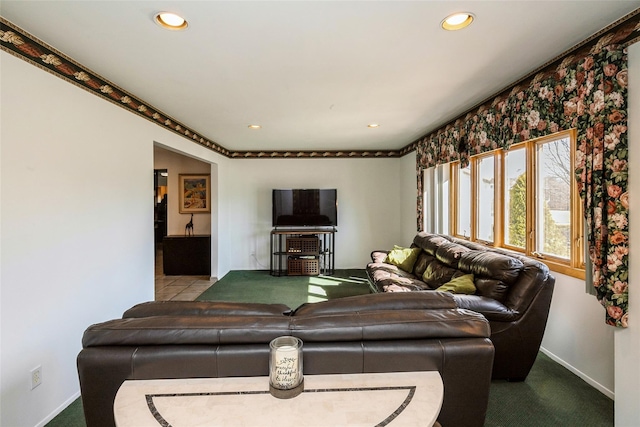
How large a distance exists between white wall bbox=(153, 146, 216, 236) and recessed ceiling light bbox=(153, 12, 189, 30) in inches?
182

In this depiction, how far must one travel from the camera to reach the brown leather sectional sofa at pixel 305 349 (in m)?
1.20

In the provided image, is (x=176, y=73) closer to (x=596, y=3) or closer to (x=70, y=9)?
(x=70, y=9)

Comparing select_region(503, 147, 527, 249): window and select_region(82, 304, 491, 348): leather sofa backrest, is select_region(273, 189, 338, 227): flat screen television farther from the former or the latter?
select_region(82, 304, 491, 348): leather sofa backrest

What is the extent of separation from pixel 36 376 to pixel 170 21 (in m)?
2.37

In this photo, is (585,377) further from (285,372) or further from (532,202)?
(285,372)

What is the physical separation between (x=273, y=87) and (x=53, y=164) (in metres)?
1.77

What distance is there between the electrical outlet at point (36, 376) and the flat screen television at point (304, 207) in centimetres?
434

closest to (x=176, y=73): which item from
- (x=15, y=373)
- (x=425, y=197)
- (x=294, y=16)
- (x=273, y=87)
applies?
(x=273, y=87)


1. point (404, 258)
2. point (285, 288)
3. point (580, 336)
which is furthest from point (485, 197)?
point (285, 288)

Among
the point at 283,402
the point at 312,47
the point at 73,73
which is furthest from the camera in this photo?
the point at 73,73

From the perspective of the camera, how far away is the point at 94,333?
1.23 metres

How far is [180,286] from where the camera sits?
17.5 feet

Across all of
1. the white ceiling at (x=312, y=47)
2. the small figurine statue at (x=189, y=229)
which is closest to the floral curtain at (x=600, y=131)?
the white ceiling at (x=312, y=47)

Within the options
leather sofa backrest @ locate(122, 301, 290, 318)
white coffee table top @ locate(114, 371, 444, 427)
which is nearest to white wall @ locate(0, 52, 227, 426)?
leather sofa backrest @ locate(122, 301, 290, 318)
